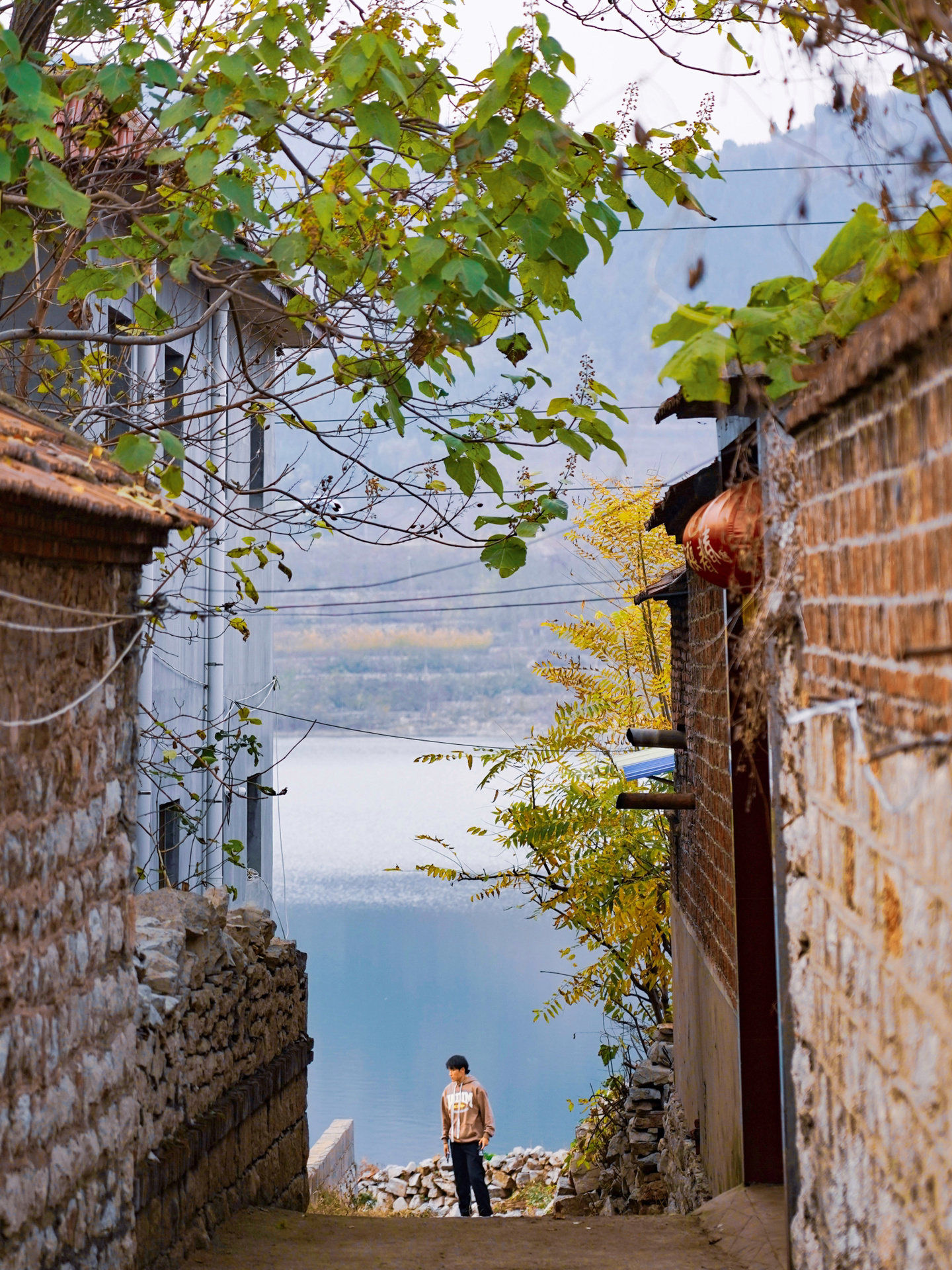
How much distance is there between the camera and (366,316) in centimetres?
578

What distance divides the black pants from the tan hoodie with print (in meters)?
0.10

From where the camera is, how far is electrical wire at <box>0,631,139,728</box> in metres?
3.39

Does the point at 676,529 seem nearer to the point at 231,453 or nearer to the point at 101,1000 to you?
the point at 101,1000

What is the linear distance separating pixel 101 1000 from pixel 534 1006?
32.4 feet

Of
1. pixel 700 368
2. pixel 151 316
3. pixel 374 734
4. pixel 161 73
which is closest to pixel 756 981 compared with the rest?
pixel 700 368

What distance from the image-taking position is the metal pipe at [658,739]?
8867 millimetres

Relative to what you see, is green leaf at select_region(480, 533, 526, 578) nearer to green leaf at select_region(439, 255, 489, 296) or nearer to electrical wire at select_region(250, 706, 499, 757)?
green leaf at select_region(439, 255, 489, 296)

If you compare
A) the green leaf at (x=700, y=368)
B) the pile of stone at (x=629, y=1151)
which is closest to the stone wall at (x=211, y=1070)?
the pile of stone at (x=629, y=1151)

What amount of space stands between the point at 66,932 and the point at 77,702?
85 cm

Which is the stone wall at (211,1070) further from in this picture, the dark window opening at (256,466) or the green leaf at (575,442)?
the dark window opening at (256,466)

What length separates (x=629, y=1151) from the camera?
10.4 m

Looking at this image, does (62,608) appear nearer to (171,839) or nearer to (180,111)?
(180,111)

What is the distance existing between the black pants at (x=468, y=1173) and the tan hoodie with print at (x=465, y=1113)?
3.8 inches

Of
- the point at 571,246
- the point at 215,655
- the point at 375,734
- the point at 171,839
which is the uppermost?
the point at 571,246
